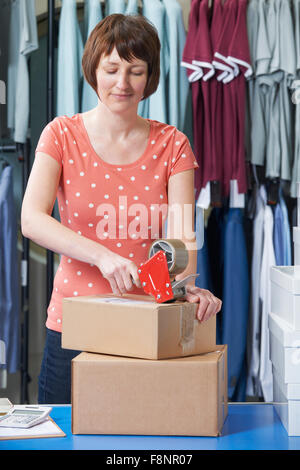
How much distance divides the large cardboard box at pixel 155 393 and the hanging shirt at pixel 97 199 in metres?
0.32

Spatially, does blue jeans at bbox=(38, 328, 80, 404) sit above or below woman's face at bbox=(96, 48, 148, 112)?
below

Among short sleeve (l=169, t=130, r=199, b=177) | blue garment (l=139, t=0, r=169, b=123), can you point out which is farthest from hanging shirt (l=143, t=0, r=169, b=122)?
short sleeve (l=169, t=130, r=199, b=177)

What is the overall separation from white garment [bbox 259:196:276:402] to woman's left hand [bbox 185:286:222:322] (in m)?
1.38

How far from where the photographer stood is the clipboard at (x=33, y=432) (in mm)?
1084

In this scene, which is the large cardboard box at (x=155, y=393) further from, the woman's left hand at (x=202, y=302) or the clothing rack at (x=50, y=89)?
the clothing rack at (x=50, y=89)

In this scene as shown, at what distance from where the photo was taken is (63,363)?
1.39m

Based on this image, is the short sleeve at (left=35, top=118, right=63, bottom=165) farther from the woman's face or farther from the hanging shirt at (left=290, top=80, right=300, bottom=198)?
the hanging shirt at (left=290, top=80, right=300, bottom=198)

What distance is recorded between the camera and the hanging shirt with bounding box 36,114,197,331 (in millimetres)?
1388

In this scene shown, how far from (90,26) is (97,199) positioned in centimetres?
143

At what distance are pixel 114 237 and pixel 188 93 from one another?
4.47 ft

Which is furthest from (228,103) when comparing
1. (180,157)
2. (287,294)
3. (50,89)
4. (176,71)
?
(287,294)

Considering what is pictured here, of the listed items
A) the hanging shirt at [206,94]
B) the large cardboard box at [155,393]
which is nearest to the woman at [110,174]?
the large cardboard box at [155,393]

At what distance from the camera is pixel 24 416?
46.2 inches
